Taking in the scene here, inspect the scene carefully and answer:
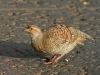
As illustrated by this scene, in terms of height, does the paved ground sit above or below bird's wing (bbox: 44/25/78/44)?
below

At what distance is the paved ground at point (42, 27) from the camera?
24.4ft

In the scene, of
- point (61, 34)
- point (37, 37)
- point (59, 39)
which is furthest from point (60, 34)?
point (37, 37)

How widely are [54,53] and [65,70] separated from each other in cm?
47

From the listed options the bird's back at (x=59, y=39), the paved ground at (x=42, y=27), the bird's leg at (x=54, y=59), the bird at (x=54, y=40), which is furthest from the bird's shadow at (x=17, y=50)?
the bird's back at (x=59, y=39)

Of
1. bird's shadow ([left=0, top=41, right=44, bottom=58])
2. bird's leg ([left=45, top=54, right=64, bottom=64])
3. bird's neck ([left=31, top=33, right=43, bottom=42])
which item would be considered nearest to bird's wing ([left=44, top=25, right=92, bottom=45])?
bird's neck ([left=31, top=33, right=43, bottom=42])

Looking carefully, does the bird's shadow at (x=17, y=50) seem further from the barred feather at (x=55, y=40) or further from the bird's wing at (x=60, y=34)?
the bird's wing at (x=60, y=34)

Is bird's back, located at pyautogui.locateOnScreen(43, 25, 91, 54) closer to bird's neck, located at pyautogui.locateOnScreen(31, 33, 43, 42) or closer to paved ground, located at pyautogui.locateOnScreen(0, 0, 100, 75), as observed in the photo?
bird's neck, located at pyautogui.locateOnScreen(31, 33, 43, 42)

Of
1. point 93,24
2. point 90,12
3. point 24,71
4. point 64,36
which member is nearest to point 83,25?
point 93,24

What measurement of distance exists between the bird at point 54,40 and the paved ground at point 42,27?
25 centimetres

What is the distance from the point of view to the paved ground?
24.4ft

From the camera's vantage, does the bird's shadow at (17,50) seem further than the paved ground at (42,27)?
Yes

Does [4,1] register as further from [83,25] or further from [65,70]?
[65,70]

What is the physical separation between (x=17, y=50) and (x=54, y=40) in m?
1.14

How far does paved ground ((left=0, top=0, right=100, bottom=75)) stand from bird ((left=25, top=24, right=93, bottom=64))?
0.25 m
